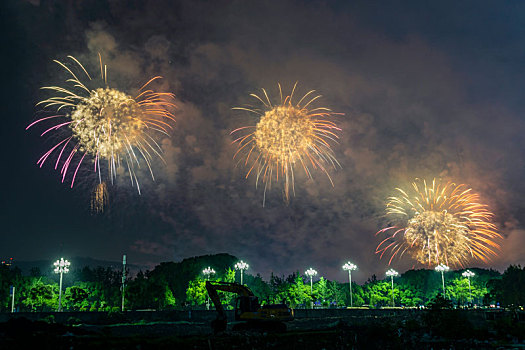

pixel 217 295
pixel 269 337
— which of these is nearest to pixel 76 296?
pixel 217 295

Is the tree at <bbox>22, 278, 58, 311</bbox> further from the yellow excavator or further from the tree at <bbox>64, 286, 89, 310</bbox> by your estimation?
the yellow excavator

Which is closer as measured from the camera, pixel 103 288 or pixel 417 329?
pixel 417 329

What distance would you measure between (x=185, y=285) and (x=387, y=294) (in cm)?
5110

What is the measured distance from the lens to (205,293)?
3401 inches

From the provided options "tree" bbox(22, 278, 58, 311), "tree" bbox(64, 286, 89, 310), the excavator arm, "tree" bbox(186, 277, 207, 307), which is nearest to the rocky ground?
the excavator arm

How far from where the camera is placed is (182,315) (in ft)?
181

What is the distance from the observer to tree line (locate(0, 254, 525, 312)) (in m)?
84.6

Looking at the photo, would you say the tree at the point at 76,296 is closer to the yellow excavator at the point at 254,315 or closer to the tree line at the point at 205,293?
the tree line at the point at 205,293

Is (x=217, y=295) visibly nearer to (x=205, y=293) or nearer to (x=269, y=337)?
(x=269, y=337)

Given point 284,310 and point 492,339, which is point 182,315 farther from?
point 492,339

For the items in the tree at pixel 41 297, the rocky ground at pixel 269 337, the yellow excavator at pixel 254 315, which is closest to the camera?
the rocky ground at pixel 269 337

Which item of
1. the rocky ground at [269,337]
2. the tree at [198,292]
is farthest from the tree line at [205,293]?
the rocky ground at [269,337]

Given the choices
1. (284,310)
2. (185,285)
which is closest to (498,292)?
(185,285)

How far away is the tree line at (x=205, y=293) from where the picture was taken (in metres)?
84.6
